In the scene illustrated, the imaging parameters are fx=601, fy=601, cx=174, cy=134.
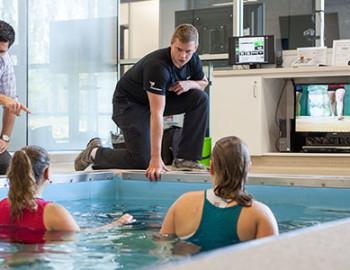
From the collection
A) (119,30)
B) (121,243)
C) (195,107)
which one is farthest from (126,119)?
(119,30)

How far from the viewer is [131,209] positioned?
3.13 metres

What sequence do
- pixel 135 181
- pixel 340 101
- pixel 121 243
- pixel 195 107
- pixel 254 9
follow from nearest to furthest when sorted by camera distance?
pixel 121 243 < pixel 135 181 < pixel 195 107 < pixel 340 101 < pixel 254 9

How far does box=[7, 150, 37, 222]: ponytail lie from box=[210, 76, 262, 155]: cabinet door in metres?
3.65

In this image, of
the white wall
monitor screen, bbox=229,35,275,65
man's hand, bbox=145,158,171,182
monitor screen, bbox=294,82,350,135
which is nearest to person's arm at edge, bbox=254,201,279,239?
man's hand, bbox=145,158,171,182

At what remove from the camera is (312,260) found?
1029mm

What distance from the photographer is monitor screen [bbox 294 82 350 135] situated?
219 inches

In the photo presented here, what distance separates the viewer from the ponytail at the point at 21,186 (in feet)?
6.22

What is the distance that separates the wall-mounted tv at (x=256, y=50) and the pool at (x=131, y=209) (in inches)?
101

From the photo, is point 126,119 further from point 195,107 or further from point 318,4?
point 318,4

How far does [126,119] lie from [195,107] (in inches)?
19.3

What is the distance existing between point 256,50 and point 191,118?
1.99m

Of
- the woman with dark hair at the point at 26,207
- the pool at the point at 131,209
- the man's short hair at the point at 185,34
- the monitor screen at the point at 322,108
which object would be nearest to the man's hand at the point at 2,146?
the pool at the point at 131,209

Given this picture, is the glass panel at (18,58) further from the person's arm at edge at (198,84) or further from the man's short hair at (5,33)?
the man's short hair at (5,33)

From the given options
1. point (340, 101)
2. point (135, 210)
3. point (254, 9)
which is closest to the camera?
point (135, 210)
